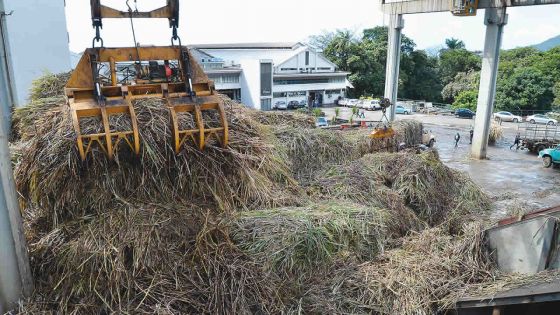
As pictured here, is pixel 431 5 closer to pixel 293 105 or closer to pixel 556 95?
pixel 556 95

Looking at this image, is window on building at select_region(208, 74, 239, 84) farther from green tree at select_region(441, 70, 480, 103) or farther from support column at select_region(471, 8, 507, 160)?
support column at select_region(471, 8, 507, 160)

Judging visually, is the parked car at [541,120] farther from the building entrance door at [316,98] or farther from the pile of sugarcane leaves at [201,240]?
the pile of sugarcane leaves at [201,240]

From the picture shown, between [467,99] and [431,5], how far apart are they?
19.7 m

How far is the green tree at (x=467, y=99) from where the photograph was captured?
3422 cm

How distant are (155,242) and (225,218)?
2.88 feet

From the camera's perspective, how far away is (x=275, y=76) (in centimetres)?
3681

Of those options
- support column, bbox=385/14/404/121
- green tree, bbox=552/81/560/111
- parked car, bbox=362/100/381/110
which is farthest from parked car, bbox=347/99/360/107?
support column, bbox=385/14/404/121

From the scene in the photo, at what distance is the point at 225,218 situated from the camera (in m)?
4.48

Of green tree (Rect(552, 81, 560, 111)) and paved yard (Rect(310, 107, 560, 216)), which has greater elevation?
green tree (Rect(552, 81, 560, 111))

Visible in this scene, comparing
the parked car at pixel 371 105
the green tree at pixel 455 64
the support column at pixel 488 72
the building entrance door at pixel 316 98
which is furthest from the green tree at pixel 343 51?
the support column at pixel 488 72

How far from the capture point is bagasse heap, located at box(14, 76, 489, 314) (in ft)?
12.0

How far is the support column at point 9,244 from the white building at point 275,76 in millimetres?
29854

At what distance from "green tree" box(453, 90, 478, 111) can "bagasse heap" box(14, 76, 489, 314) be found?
32.6m

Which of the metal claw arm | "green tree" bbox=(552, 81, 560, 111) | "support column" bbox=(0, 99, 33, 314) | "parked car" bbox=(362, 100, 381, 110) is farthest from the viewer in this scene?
"parked car" bbox=(362, 100, 381, 110)
